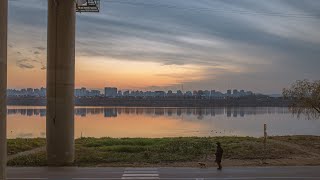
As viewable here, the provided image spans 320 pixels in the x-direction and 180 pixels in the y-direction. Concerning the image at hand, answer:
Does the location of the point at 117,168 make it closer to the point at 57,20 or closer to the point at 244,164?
the point at 244,164

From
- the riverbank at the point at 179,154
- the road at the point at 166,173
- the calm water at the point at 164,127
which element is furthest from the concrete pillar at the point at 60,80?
the calm water at the point at 164,127

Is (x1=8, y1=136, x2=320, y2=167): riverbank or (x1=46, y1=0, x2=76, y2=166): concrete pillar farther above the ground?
(x1=46, y1=0, x2=76, y2=166): concrete pillar

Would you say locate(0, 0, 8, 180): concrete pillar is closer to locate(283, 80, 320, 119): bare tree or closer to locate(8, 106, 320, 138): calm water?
locate(283, 80, 320, 119): bare tree

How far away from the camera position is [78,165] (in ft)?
92.0

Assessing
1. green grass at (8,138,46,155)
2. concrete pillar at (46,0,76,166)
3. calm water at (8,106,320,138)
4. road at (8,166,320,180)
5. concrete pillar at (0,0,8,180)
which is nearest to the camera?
concrete pillar at (0,0,8,180)

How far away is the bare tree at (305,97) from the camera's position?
4166 centimetres

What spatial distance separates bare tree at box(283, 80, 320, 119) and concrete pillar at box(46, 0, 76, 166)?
74.1ft

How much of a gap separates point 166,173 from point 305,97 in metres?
22.4

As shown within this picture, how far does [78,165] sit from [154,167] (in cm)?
459

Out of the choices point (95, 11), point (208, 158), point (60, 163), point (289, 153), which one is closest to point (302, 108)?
point (289, 153)

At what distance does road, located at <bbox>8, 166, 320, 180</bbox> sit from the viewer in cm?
2236

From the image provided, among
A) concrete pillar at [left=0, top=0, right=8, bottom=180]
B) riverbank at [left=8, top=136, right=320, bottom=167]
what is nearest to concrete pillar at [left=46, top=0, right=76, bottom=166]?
riverbank at [left=8, top=136, right=320, bottom=167]

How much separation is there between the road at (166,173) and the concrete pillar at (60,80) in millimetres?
2321

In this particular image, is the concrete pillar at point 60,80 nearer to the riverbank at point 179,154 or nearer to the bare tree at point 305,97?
the riverbank at point 179,154
